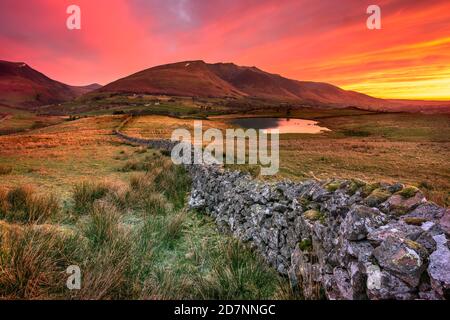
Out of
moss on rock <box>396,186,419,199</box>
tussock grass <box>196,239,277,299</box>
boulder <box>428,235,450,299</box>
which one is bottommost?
tussock grass <box>196,239,277,299</box>

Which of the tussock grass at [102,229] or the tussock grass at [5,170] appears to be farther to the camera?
the tussock grass at [5,170]

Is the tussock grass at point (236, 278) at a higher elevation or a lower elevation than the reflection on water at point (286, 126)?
lower

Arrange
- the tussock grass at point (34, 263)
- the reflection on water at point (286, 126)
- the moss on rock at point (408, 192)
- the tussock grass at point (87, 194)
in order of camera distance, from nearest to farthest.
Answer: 1. the moss on rock at point (408, 192)
2. the tussock grass at point (34, 263)
3. the tussock grass at point (87, 194)
4. the reflection on water at point (286, 126)

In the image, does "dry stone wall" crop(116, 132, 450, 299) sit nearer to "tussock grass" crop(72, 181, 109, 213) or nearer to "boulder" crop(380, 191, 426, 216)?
"boulder" crop(380, 191, 426, 216)

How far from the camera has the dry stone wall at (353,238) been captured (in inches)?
121

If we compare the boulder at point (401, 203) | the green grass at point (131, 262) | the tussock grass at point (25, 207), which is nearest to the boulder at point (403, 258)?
the boulder at point (401, 203)

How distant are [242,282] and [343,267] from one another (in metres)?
1.73

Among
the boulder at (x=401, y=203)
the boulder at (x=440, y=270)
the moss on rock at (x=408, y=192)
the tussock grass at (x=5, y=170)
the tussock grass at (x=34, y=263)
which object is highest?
the moss on rock at (x=408, y=192)

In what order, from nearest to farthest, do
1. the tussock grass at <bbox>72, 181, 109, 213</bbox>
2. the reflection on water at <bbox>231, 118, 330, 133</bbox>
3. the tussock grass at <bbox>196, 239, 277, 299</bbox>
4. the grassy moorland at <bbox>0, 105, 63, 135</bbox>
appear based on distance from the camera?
the tussock grass at <bbox>196, 239, 277, 299</bbox>
the tussock grass at <bbox>72, 181, 109, 213</bbox>
the reflection on water at <bbox>231, 118, 330, 133</bbox>
the grassy moorland at <bbox>0, 105, 63, 135</bbox>

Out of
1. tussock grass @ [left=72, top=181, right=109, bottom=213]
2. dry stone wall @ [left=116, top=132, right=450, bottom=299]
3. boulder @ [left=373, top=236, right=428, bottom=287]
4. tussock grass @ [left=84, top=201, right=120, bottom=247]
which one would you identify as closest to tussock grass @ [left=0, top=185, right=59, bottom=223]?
tussock grass @ [left=72, top=181, right=109, bottom=213]

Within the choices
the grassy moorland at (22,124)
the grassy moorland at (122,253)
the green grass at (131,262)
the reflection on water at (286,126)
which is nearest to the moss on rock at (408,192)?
the grassy moorland at (122,253)

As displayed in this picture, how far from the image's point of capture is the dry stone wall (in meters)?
3.06
